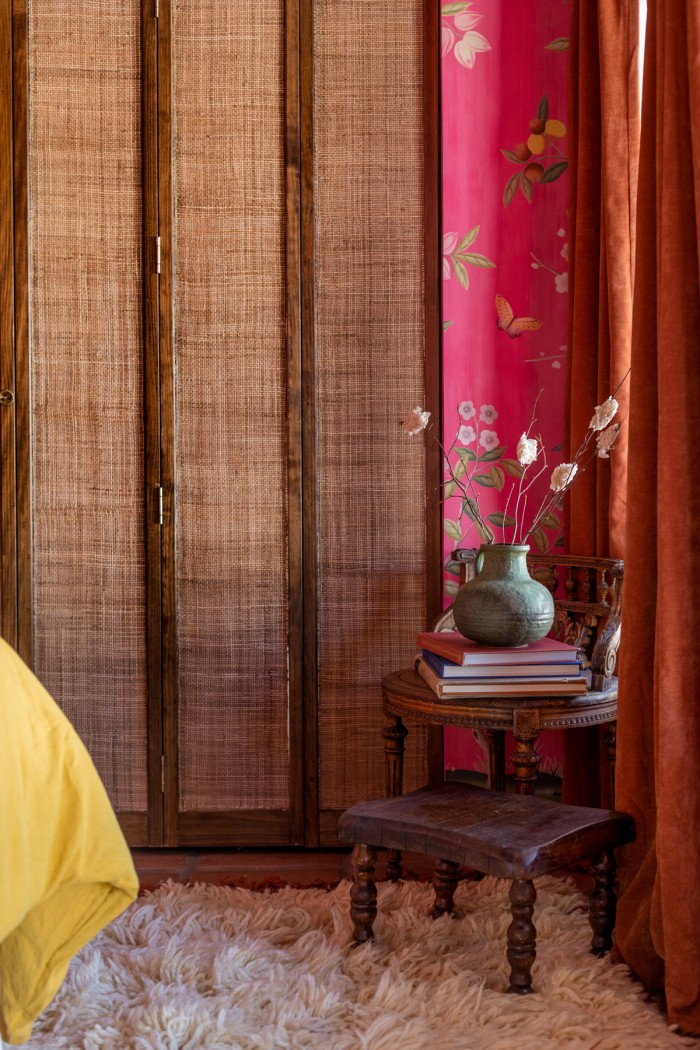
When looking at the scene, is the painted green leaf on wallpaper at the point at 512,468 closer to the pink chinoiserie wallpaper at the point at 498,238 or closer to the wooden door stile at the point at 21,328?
the pink chinoiserie wallpaper at the point at 498,238

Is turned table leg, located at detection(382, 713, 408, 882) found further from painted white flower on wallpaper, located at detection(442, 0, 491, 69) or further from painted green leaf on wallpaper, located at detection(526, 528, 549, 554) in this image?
painted white flower on wallpaper, located at detection(442, 0, 491, 69)

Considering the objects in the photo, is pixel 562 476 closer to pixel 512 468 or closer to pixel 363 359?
pixel 512 468

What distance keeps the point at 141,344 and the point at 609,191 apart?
1228mm

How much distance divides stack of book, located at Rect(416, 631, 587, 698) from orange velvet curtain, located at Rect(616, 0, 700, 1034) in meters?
0.23

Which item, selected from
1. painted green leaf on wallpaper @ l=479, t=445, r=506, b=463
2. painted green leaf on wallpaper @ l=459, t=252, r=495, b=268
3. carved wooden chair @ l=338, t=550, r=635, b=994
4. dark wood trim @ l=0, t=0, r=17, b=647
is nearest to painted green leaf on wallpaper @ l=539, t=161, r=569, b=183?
painted green leaf on wallpaper @ l=459, t=252, r=495, b=268

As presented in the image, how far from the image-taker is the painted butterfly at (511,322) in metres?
2.56

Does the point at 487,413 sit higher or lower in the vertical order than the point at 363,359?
lower

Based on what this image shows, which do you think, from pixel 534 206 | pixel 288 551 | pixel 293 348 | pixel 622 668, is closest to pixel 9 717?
pixel 622 668

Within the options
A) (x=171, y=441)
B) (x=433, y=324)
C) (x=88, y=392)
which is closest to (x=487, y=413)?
(x=433, y=324)

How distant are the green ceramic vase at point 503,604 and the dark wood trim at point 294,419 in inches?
23.4

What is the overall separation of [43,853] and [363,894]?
2.27 ft

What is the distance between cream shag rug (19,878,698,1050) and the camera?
1492mm

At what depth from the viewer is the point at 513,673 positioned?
1934mm

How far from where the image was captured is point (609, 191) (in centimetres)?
217
